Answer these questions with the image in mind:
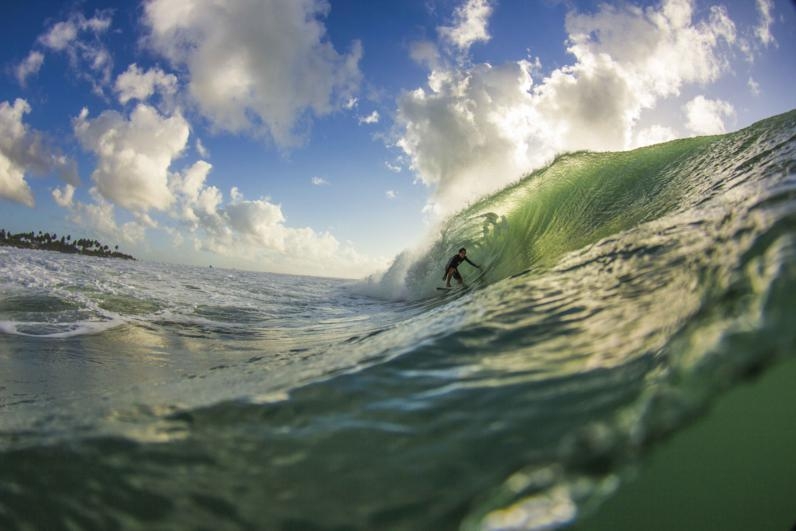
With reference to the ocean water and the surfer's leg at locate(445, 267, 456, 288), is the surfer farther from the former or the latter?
the ocean water

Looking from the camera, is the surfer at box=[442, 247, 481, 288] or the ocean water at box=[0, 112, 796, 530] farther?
the surfer at box=[442, 247, 481, 288]

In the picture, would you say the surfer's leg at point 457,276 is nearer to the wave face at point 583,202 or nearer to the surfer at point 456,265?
the surfer at point 456,265

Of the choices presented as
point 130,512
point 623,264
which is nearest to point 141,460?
point 130,512

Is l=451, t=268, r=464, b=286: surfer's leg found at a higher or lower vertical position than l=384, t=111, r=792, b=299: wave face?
lower

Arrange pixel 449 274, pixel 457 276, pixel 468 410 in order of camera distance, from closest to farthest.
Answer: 1. pixel 468 410
2. pixel 457 276
3. pixel 449 274

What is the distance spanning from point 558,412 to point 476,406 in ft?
1.17

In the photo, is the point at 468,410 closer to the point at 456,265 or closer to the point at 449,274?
the point at 456,265

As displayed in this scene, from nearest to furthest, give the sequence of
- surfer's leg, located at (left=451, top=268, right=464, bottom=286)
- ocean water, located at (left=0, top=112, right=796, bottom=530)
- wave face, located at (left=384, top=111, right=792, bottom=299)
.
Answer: ocean water, located at (left=0, top=112, right=796, bottom=530) → wave face, located at (left=384, top=111, right=792, bottom=299) → surfer's leg, located at (left=451, top=268, right=464, bottom=286)

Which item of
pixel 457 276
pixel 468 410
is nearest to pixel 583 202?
pixel 457 276

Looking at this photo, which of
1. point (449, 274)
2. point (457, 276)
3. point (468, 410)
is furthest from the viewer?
point (449, 274)

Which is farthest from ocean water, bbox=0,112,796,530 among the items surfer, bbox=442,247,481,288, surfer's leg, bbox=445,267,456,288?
surfer's leg, bbox=445,267,456,288

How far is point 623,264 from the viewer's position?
3.12 m

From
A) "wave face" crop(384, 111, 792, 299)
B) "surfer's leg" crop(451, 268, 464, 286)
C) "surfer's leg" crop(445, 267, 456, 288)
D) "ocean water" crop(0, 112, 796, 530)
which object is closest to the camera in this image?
"ocean water" crop(0, 112, 796, 530)

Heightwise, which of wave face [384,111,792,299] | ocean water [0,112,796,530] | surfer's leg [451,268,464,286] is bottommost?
ocean water [0,112,796,530]
